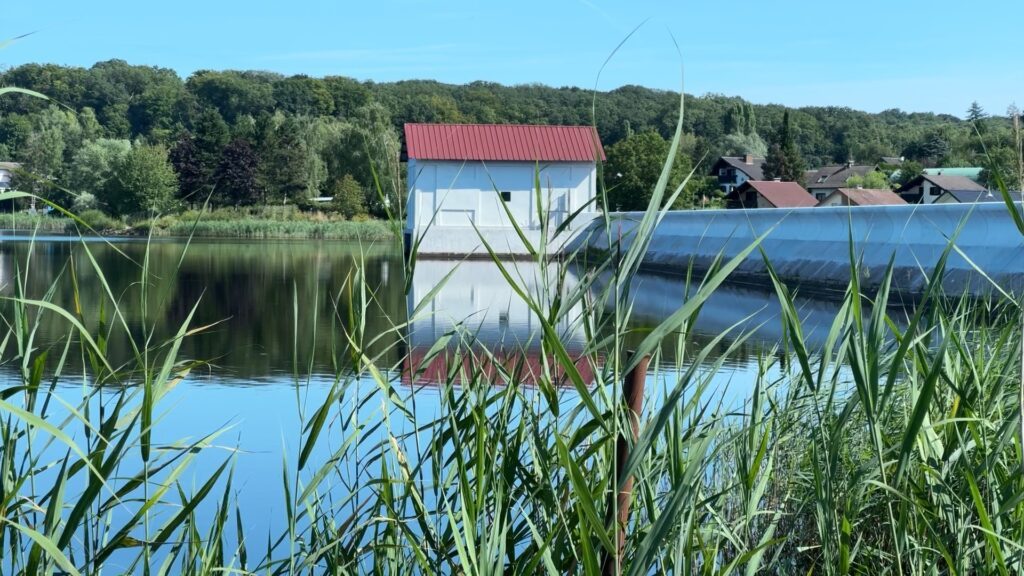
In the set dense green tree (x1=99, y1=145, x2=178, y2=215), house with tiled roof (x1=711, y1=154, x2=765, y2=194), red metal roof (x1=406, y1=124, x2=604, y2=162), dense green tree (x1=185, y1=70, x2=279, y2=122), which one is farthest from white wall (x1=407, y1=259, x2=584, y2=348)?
house with tiled roof (x1=711, y1=154, x2=765, y2=194)

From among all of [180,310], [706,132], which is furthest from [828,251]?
[706,132]

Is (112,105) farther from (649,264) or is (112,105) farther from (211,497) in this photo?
(211,497)

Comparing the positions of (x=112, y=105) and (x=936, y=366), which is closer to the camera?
(x=936, y=366)

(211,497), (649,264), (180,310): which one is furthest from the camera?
(649,264)

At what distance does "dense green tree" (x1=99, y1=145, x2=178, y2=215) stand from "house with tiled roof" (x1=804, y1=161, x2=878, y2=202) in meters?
37.1

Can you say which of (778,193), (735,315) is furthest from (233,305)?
(778,193)

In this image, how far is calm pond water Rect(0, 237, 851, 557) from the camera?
3148mm

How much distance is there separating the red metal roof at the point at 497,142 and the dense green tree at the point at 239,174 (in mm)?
17148

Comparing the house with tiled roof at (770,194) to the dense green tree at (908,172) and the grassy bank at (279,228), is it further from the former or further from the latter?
the grassy bank at (279,228)

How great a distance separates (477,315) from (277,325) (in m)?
1.98

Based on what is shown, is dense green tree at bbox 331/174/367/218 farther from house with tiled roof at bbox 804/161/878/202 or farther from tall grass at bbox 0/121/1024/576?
house with tiled roof at bbox 804/161/878/202

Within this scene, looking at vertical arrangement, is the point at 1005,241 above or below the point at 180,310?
above

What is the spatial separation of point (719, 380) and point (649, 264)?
51.3 feet

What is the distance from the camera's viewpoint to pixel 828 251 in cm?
1409
